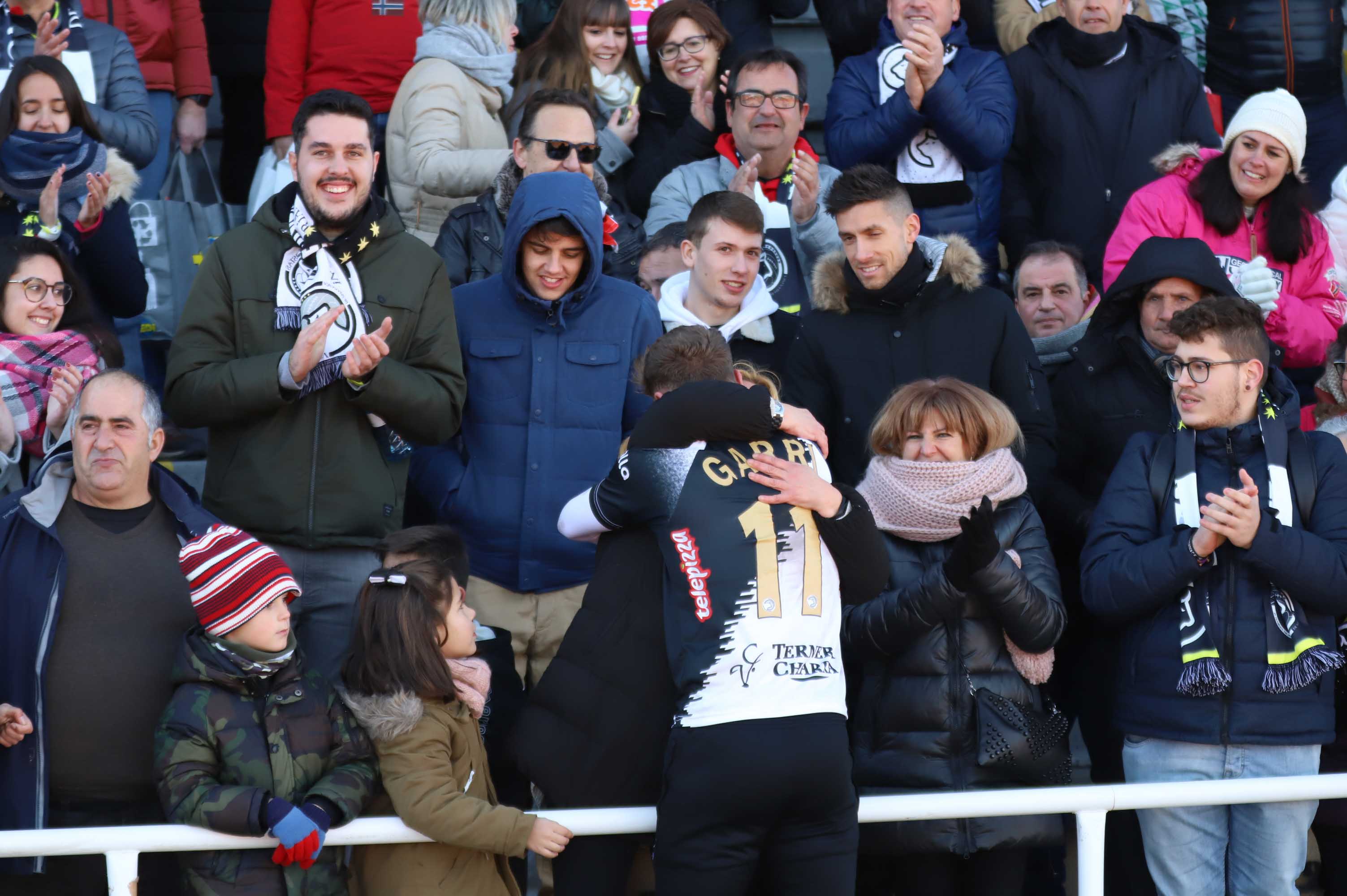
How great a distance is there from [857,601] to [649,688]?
531 millimetres

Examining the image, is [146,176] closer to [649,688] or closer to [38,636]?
[38,636]

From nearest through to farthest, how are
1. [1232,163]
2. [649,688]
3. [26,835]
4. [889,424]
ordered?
1. [26,835]
2. [649,688]
3. [889,424]
4. [1232,163]

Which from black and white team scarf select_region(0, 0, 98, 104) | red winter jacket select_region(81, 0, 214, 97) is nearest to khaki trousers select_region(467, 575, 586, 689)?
black and white team scarf select_region(0, 0, 98, 104)

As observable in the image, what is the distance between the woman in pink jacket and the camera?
18.4ft

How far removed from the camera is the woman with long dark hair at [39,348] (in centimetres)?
455

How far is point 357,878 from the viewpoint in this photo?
12.4 ft

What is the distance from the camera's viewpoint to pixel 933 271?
5180mm

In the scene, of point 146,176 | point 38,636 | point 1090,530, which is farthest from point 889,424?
point 146,176

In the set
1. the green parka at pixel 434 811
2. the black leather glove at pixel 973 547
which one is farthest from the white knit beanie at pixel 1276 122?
the green parka at pixel 434 811

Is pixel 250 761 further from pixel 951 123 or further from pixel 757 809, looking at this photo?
pixel 951 123

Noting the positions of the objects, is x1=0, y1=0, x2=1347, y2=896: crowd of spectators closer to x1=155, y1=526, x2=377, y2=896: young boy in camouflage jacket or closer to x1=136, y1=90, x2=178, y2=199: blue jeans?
x1=155, y1=526, x2=377, y2=896: young boy in camouflage jacket

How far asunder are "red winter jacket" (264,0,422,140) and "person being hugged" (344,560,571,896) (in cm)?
343

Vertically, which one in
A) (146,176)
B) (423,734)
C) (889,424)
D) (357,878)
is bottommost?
(357,878)

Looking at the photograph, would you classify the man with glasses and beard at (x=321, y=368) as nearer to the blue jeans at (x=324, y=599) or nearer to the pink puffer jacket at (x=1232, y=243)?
the blue jeans at (x=324, y=599)
